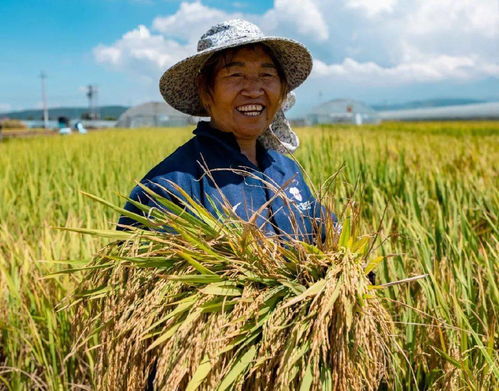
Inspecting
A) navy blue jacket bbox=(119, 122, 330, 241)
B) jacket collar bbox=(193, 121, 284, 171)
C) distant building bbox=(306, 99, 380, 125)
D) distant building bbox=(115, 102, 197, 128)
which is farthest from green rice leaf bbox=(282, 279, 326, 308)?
distant building bbox=(306, 99, 380, 125)

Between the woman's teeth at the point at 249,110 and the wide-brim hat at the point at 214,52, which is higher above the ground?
the wide-brim hat at the point at 214,52

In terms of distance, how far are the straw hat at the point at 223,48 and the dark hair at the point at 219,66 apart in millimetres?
12

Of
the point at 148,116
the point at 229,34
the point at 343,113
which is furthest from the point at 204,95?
the point at 148,116

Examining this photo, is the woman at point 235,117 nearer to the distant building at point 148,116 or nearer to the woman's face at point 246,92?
the woman's face at point 246,92

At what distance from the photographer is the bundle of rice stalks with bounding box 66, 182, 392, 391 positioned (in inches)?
28.4

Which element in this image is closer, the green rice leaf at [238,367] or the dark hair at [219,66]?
the green rice leaf at [238,367]

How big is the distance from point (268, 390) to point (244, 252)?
0.62ft

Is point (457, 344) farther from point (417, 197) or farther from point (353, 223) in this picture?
point (417, 197)

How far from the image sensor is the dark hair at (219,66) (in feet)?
3.87

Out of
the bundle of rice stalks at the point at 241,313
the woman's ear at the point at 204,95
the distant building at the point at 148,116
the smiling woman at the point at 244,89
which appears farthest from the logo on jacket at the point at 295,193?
the distant building at the point at 148,116

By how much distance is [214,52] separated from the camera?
120cm

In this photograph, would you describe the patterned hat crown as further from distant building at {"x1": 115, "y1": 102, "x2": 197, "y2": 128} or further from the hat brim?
distant building at {"x1": 115, "y1": 102, "x2": 197, "y2": 128}

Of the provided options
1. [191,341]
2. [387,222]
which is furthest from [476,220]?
[191,341]

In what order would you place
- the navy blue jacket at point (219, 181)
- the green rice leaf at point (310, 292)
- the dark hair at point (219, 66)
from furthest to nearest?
1. the dark hair at point (219, 66)
2. the navy blue jacket at point (219, 181)
3. the green rice leaf at point (310, 292)
